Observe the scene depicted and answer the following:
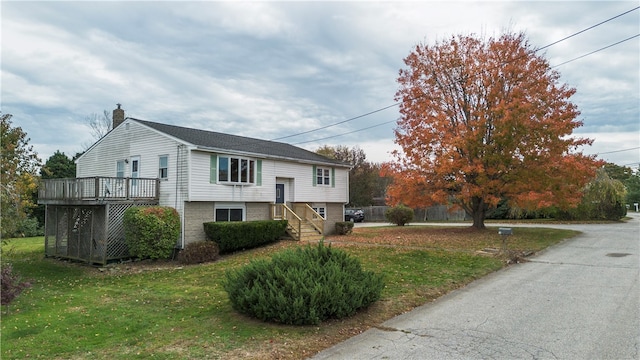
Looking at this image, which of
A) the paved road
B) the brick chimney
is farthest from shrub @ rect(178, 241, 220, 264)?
the brick chimney

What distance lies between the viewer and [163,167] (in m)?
17.6

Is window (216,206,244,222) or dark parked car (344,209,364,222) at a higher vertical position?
window (216,206,244,222)

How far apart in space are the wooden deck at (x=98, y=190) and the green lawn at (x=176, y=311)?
2817 millimetres

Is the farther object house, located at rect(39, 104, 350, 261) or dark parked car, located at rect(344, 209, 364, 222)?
dark parked car, located at rect(344, 209, 364, 222)

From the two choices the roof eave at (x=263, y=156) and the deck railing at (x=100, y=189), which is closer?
the deck railing at (x=100, y=189)

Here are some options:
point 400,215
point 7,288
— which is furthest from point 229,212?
point 400,215

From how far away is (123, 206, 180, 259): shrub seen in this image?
49.3 feet

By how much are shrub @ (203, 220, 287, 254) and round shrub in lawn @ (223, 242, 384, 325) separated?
9.56 metres

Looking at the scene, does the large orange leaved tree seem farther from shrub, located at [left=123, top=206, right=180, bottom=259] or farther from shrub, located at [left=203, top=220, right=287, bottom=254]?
shrub, located at [left=123, top=206, right=180, bottom=259]

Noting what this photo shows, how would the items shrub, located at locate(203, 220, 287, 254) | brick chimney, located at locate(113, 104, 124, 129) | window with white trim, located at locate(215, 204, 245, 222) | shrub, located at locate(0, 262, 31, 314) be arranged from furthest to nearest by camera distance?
brick chimney, located at locate(113, 104, 124, 129) < window with white trim, located at locate(215, 204, 245, 222) < shrub, located at locate(203, 220, 287, 254) < shrub, located at locate(0, 262, 31, 314)

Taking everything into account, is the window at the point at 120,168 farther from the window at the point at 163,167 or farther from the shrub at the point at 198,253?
the shrub at the point at 198,253

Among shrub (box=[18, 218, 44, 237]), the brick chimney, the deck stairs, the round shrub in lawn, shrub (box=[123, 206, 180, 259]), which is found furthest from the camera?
shrub (box=[18, 218, 44, 237])

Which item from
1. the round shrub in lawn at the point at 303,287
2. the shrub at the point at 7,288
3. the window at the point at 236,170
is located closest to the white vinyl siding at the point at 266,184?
the window at the point at 236,170

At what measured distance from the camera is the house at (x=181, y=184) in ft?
53.3
